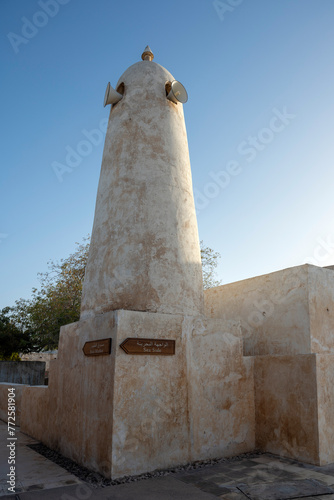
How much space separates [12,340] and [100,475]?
18.6 meters

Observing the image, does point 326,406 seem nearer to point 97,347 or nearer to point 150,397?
point 150,397

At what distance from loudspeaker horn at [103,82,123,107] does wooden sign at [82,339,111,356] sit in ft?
15.8

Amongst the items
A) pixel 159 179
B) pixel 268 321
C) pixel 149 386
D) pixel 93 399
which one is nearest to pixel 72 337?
pixel 93 399

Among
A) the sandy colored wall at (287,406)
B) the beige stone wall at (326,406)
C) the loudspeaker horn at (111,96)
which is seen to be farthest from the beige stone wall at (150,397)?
the loudspeaker horn at (111,96)

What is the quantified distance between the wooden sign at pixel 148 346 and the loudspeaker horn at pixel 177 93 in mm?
4865

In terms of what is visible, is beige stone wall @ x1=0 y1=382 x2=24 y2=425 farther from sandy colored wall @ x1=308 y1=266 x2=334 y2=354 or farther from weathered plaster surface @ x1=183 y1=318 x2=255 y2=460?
sandy colored wall @ x1=308 y1=266 x2=334 y2=354

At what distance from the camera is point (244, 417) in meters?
6.72

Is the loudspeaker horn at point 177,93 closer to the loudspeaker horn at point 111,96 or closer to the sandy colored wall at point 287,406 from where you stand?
the loudspeaker horn at point 111,96

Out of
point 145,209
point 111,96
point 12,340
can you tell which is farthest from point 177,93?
point 12,340

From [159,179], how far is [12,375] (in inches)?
419

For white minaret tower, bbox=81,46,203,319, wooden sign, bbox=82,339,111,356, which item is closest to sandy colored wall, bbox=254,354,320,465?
white minaret tower, bbox=81,46,203,319

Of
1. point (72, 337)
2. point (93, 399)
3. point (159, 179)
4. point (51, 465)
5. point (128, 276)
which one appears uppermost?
point (159, 179)

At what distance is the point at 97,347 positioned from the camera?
592cm

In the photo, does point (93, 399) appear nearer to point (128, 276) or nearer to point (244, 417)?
point (128, 276)
